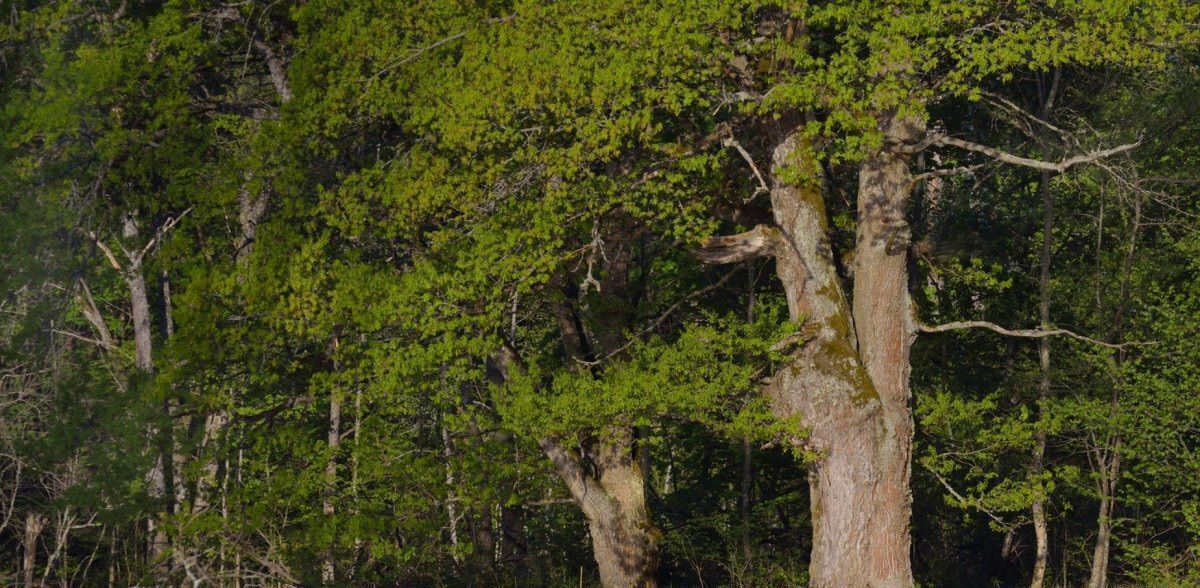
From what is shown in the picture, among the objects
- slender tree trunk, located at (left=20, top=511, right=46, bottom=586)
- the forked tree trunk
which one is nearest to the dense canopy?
the forked tree trunk

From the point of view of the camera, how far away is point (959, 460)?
637 inches

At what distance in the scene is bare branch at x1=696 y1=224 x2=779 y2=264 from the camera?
13250mm

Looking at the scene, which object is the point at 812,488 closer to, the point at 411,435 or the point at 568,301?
the point at 568,301

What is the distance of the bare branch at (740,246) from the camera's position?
13250 millimetres

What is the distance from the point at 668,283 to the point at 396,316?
4.99m

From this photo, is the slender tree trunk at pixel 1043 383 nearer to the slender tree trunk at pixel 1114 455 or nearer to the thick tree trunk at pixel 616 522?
the slender tree trunk at pixel 1114 455

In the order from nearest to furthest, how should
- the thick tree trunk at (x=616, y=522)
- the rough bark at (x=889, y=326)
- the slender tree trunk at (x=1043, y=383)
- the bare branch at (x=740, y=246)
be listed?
1. the rough bark at (x=889, y=326)
2. the bare branch at (x=740, y=246)
3. the thick tree trunk at (x=616, y=522)
4. the slender tree trunk at (x=1043, y=383)

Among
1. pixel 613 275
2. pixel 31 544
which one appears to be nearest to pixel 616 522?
pixel 613 275

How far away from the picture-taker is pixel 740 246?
13383 millimetres

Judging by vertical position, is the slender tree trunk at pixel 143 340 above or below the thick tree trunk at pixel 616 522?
above

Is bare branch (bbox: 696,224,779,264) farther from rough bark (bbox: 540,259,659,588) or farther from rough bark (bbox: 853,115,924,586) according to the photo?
rough bark (bbox: 540,259,659,588)

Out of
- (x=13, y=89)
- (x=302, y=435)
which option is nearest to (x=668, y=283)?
(x=302, y=435)

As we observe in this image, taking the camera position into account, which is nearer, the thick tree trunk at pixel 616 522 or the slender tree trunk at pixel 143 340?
the thick tree trunk at pixel 616 522

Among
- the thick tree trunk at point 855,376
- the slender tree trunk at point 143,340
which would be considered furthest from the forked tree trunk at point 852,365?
the slender tree trunk at point 143,340
